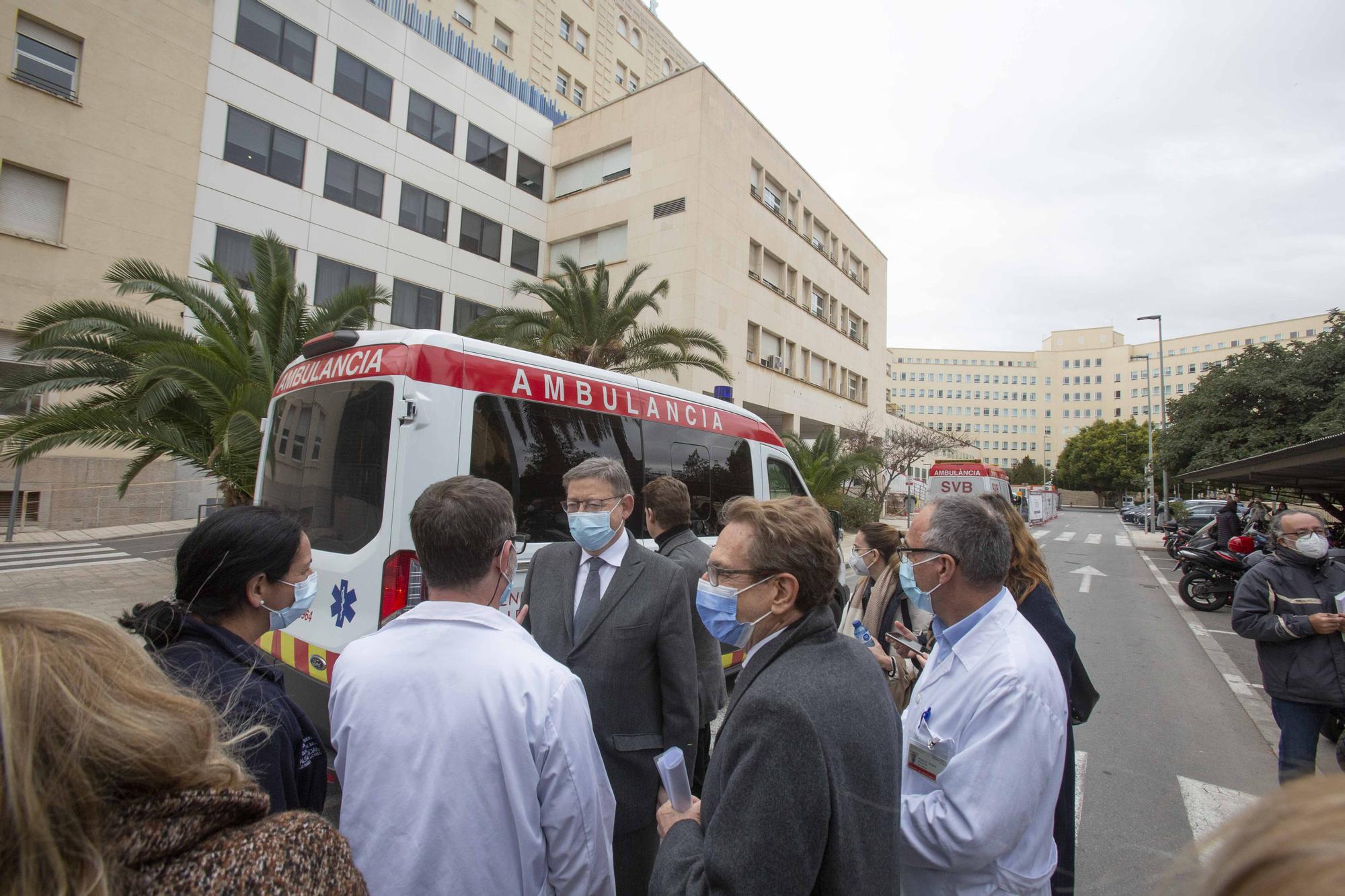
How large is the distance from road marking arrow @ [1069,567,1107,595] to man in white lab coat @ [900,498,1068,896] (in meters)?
13.1

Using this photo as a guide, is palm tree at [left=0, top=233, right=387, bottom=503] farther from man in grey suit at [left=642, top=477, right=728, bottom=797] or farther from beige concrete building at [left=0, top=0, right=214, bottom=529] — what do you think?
beige concrete building at [left=0, top=0, right=214, bottom=529]

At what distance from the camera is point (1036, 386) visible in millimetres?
109188

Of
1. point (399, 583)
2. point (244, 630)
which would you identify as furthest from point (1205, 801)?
point (244, 630)

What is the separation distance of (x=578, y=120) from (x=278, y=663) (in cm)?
2692

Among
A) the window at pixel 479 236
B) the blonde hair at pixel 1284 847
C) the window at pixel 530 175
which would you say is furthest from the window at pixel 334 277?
the blonde hair at pixel 1284 847

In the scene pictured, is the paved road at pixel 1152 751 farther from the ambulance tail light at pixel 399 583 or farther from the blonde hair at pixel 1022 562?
the ambulance tail light at pixel 399 583

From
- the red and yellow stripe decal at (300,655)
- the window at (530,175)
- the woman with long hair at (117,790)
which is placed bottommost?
the red and yellow stripe decal at (300,655)

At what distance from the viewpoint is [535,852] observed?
1.63m

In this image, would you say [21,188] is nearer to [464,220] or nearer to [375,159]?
[375,159]

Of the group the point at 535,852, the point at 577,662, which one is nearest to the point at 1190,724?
the point at 577,662

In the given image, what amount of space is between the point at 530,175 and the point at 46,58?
14.2 m

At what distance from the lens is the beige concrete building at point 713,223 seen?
77.7 ft

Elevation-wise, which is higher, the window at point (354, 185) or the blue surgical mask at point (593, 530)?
the window at point (354, 185)

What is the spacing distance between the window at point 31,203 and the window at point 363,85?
7.89 metres
